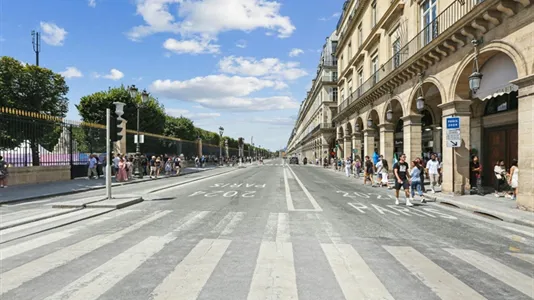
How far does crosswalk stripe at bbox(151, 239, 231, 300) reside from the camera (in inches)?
149

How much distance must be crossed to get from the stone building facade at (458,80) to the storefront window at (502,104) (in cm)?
4

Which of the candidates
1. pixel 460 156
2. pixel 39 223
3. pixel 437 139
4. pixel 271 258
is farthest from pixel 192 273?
pixel 437 139

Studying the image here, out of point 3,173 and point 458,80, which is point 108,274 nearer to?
point 458,80

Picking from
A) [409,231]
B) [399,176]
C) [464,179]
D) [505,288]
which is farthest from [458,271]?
[464,179]

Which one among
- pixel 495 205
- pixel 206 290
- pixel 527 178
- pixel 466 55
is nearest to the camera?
pixel 206 290

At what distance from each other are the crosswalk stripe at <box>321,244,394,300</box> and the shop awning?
9939 mm

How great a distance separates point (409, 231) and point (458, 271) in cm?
262

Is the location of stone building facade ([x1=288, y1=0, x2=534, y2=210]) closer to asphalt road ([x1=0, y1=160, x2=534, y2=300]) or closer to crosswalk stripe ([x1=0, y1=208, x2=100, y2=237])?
asphalt road ([x1=0, y1=160, x2=534, y2=300])

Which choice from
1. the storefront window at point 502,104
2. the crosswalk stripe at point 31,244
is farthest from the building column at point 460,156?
the crosswalk stripe at point 31,244

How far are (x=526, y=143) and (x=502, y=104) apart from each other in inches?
261

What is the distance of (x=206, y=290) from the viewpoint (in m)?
3.88

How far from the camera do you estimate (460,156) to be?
46.8 feet

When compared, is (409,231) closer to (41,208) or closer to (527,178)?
(527,178)

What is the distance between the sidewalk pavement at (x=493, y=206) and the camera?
879 cm
